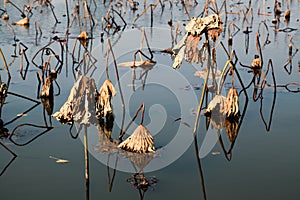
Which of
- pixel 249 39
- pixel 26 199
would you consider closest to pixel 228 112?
pixel 26 199

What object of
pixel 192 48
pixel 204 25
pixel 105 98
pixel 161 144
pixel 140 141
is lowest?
pixel 161 144

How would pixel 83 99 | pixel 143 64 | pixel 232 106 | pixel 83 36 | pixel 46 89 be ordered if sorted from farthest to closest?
pixel 83 36 < pixel 143 64 < pixel 46 89 < pixel 232 106 < pixel 83 99

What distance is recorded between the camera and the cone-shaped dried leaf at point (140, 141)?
3.74 m

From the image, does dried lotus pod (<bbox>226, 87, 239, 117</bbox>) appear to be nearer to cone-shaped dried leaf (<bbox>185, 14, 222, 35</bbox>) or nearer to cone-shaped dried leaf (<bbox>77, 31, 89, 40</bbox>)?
→ cone-shaped dried leaf (<bbox>185, 14, 222, 35</bbox>)

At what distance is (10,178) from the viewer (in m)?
3.57

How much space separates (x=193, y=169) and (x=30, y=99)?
1953 millimetres

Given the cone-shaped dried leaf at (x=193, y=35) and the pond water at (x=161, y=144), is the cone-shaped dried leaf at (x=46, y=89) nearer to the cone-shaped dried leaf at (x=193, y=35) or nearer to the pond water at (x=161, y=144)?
the pond water at (x=161, y=144)

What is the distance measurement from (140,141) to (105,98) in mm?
748

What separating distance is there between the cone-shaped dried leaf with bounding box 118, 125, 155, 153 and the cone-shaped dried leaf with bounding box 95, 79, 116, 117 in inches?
22.4

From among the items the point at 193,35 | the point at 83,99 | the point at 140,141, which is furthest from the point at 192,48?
the point at 83,99

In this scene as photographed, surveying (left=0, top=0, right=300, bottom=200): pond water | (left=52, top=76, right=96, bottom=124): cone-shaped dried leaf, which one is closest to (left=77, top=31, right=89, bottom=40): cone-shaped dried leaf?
(left=0, top=0, right=300, bottom=200): pond water

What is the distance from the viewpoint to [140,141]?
3803 mm

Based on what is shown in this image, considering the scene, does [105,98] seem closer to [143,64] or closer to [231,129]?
[231,129]

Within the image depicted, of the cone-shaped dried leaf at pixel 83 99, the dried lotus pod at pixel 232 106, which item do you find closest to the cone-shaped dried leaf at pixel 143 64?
the dried lotus pod at pixel 232 106
